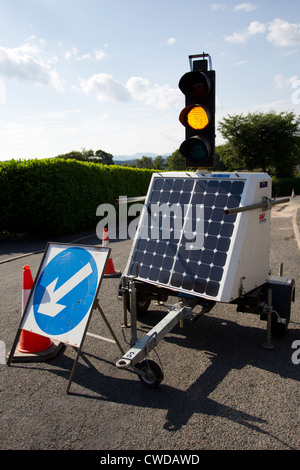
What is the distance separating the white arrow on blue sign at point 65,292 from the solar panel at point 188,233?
0.63m

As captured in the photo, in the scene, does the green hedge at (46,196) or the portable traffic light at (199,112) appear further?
the green hedge at (46,196)

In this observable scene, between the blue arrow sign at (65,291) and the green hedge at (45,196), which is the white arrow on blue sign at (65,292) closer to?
the blue arrow sign at (65,291)

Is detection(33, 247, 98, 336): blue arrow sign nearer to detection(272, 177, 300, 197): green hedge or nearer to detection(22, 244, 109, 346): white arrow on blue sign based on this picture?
detection(22, 244, 109, 346): white arrow on blue sign

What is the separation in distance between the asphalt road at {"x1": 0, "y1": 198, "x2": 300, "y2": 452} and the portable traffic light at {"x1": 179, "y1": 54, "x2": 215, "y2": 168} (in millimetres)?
2643

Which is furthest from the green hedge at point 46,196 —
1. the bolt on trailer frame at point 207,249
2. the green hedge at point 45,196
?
the bolt on trailer frame at point 207,249

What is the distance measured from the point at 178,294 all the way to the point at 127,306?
1192mm

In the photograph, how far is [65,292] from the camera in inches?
191

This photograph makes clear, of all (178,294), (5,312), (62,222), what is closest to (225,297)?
(178,294)

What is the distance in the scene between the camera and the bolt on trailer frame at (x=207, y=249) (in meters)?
4.97

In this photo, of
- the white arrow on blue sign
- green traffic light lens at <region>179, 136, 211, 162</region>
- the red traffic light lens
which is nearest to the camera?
the white arrow on blue sign

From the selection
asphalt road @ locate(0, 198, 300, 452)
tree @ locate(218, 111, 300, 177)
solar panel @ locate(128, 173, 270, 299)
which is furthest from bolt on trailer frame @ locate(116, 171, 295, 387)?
tree @ locate(218, 111, 300, 177)

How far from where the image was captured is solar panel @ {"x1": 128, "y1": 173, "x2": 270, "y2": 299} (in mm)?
5062

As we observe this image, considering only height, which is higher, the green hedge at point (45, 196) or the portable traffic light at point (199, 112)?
the portable traffic light at point (199, 112)
